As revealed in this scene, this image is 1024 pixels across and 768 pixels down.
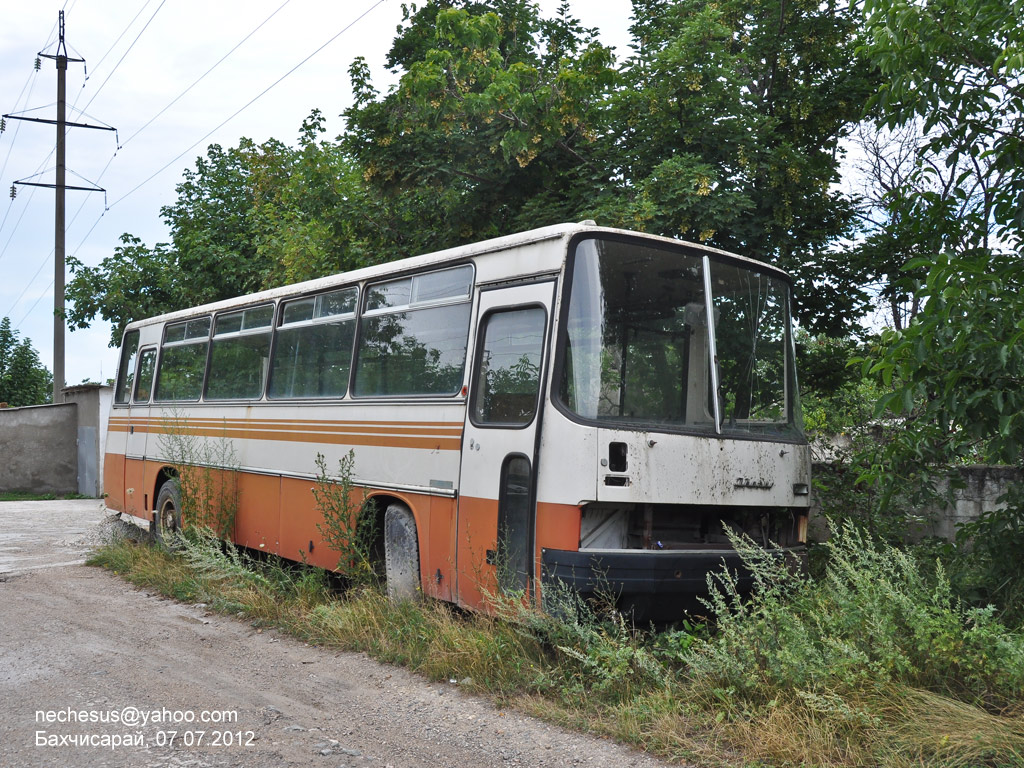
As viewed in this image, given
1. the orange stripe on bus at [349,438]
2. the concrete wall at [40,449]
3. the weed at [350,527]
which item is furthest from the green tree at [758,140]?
the concrete wall at [40,449]

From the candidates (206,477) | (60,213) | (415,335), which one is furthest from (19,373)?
(415,335)

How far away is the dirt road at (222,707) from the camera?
17.0ft

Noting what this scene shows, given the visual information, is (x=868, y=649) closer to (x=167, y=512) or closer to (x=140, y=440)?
(x=167, y=512)

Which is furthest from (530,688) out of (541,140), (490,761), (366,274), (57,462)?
(57,462)

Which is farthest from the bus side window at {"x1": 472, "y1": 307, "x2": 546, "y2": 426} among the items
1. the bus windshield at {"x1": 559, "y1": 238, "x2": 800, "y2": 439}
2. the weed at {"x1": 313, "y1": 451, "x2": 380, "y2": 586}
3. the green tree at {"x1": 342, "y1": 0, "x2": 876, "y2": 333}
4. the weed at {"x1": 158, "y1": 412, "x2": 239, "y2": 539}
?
the weed at {"x1": 158, "y1": 412, "x2": 239, "y2": 539}

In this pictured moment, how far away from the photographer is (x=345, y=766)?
5.01 m

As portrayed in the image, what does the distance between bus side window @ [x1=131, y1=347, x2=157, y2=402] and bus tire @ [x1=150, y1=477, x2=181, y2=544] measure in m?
1.49

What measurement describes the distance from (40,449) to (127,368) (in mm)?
11178

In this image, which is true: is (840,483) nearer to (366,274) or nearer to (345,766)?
(366,274)

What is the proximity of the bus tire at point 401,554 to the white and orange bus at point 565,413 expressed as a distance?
2 centimetres

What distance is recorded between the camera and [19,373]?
4009 cm

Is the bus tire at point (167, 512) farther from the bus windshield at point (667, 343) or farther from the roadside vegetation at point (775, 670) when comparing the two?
the bus windshield at point (667, 343)

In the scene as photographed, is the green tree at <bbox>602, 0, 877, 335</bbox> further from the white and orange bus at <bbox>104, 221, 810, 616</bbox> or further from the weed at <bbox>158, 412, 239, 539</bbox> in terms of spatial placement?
the weed at <bbox>158, 412, 239, 539</bbox>

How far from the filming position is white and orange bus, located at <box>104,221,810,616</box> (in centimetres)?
651
